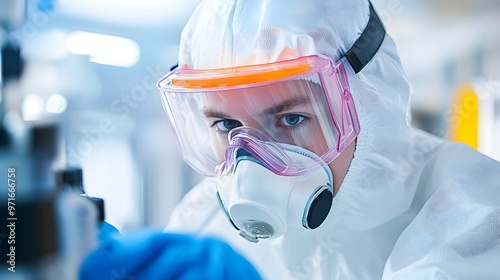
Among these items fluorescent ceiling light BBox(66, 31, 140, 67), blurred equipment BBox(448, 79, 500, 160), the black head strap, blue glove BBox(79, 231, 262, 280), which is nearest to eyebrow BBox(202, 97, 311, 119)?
the black head strap

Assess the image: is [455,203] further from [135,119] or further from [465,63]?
[465,63]

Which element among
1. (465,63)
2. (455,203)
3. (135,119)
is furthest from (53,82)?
(465,63)

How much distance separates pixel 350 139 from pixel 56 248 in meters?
0.46

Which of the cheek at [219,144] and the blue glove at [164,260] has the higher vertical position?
the blue glove at [164,260]

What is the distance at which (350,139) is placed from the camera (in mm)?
830

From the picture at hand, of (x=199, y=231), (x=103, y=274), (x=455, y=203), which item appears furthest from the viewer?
(x=199, y=231)

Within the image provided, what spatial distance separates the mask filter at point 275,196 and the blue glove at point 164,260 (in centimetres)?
23

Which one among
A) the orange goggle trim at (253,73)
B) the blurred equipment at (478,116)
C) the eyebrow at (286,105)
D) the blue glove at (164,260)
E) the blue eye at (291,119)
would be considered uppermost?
the orange goggle trim at (253,73)

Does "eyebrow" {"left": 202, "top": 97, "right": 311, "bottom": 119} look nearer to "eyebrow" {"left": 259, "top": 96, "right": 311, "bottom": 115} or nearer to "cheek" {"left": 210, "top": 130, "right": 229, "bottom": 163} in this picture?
"eyebrow" {"left": 259, "top": 96, "right": 311, "bottom": 115}

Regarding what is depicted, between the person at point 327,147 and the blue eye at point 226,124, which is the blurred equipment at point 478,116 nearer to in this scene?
the person at point 327,147

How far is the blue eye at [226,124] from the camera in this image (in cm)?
86


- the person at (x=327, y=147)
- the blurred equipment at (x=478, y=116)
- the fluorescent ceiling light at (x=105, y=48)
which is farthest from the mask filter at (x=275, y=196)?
the blurred equipment at (x=478, y=116)

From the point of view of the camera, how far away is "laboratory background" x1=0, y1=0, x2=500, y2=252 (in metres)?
0.85

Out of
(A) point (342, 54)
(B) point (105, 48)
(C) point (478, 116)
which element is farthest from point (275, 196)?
(C) point (478, 116)
